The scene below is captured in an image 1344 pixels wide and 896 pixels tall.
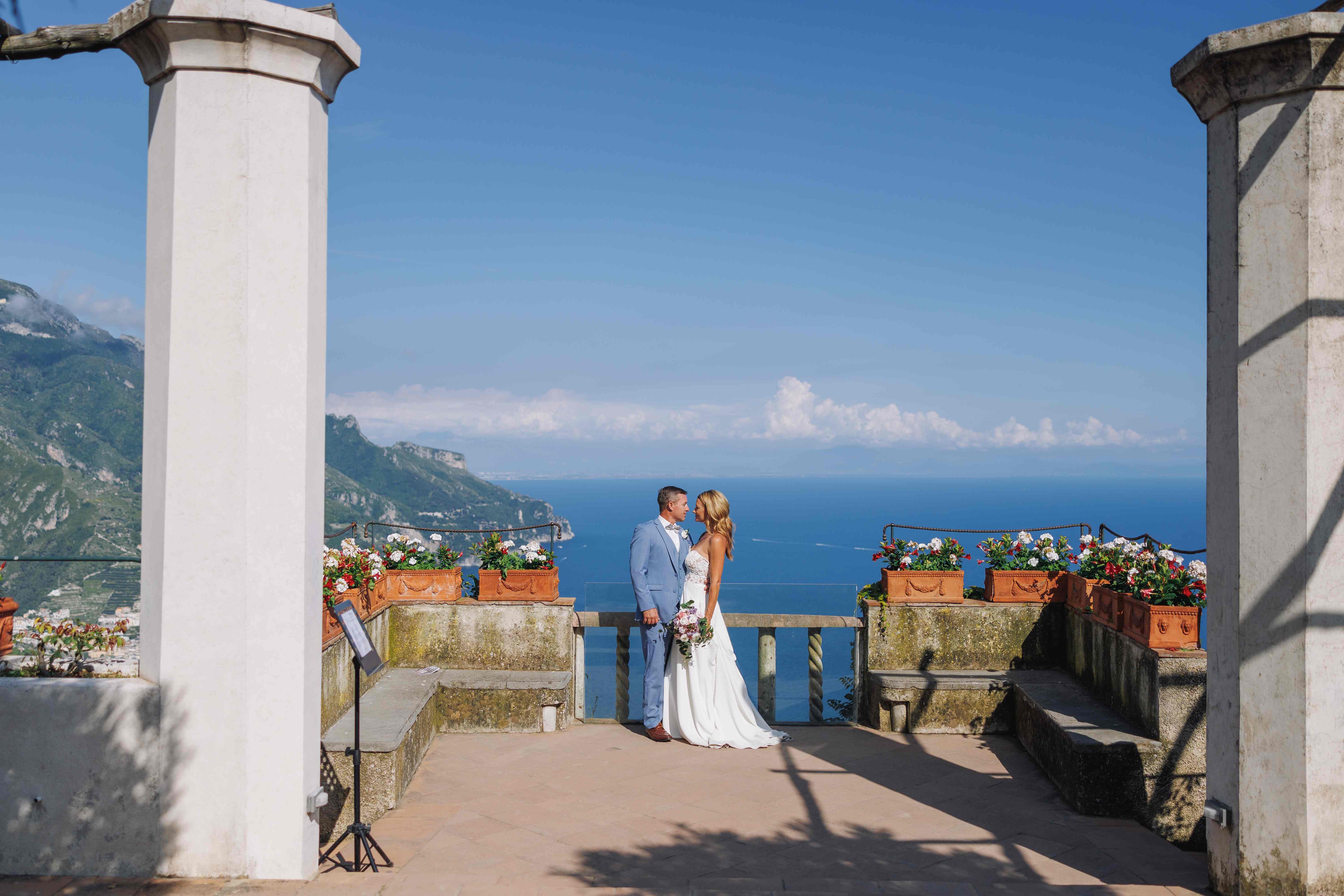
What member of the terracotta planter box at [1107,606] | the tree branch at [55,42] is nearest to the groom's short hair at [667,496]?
the terracotta planter box at [1107,606]

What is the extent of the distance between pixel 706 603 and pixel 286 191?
169 inches

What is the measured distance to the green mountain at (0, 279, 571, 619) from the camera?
→ 5491cm

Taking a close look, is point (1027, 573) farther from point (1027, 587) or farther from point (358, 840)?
point (358, 840)

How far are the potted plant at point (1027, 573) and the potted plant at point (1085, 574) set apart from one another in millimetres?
83

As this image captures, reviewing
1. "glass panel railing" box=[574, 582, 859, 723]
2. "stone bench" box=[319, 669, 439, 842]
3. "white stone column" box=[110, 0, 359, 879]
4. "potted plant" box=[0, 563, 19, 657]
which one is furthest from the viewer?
"glass panel railing" box=[574, 582, 859, 723]

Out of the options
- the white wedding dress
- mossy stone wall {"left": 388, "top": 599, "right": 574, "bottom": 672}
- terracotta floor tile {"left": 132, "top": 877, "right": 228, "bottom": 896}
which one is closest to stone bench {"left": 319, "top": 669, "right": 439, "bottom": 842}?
terracotta floor tile {"left": 132, "top": 877, "right": 228, "bottom": 896}

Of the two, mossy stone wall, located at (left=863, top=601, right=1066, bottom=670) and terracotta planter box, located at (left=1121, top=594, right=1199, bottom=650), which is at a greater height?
terracotta planter box, located at (left=1121, top=594, right=1199, bottom=650)

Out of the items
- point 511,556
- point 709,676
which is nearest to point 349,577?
point 511,556

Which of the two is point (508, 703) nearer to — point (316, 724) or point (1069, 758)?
point (316, 724)

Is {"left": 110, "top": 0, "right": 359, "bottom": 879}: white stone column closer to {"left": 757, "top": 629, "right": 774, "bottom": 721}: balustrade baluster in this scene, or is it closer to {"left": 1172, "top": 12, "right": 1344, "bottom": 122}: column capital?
{"left": 1172, "top": 12, "right": 1344, "bottom": 122}: column capital

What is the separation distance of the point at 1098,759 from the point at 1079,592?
6.79 ft

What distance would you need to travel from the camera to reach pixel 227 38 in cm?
364

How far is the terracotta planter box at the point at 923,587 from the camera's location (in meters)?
7.25

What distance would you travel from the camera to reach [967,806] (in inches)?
205
